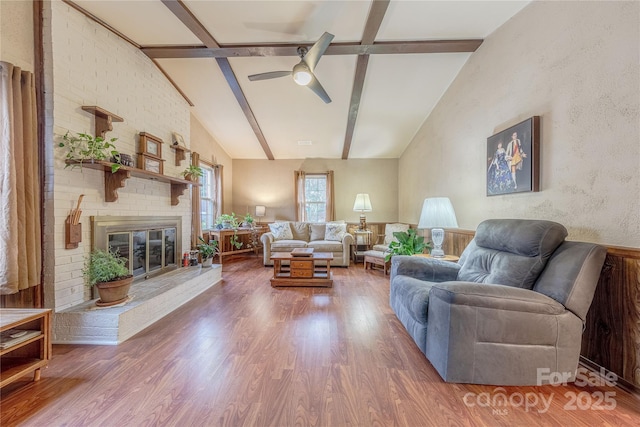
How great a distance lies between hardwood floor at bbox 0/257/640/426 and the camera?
1308 millimetres

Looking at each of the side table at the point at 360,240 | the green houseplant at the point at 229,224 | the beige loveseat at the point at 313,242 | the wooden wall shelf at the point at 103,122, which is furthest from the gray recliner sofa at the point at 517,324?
the green houseplant at the point at 229,224

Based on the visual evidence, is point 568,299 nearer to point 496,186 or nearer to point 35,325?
point 496,186

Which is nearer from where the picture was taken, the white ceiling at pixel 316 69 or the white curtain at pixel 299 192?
the white ceiling at pixel 316 69

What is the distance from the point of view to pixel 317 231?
18.0 ft

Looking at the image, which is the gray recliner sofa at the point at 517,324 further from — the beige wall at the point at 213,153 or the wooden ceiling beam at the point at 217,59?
the beige wall at the point at 213,153

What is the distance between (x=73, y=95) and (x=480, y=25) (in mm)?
3893

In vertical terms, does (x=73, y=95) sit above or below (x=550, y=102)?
above

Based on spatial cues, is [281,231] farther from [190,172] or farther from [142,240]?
[142,240]

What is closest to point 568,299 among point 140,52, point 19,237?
point 19,237

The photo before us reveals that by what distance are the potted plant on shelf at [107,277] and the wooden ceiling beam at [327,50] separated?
2387 mm

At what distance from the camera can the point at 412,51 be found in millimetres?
2990

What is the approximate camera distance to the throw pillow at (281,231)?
5.29m

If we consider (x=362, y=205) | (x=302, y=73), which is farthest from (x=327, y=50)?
(x=362, y=205)

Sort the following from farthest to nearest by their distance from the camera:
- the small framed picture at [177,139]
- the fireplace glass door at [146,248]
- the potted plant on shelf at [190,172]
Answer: the potted plant on shelf at [190,172]
the small framed picture at [177,139]
the fireplace glass door at [146,248]
